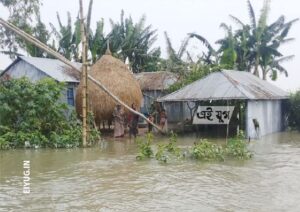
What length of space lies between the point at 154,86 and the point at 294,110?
7.21m

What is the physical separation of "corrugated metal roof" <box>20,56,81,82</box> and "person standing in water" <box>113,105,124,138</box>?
387cm

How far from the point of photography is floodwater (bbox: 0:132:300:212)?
24.7ft

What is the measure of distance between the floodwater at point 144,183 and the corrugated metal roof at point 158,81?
1118cm

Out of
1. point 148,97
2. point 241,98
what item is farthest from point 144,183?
point 148,97

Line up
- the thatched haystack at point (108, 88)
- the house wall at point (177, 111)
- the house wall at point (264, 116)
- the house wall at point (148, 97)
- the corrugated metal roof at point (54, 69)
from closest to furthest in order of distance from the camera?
the house wall at point (264, 116), the thatched haystack at point (108, 88), the corrugated metal roof at point (54, 69), the house wall at point (148, 97), the house wall at point (177, 111)

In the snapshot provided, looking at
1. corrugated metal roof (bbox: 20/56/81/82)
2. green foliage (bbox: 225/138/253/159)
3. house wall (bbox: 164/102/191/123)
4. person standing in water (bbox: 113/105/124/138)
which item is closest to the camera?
green foliage (bbox: 225/138/253/159)

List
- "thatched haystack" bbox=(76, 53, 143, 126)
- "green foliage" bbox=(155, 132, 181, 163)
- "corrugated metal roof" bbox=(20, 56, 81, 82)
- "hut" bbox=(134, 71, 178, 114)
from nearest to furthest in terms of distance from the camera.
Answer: "green foliage" bbox=(155, 132, 181, 163) < "thatched haystack" bbox=(76, 53, 143, 126) < "corrugated metal roof" bbox=(20, 56, 81, 82) < "hut" bbox=(134, 71, 178, 114)

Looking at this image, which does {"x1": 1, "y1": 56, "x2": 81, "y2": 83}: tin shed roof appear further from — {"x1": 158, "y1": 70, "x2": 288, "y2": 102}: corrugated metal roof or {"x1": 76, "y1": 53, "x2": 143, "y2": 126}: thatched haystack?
{"x1": 158, "y1": 70, "x2": 288, "y2": 102}: corrugated metal roof

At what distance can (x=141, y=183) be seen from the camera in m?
9.29

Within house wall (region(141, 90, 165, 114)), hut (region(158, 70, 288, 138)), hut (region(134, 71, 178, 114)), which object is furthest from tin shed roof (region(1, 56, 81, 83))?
hut (region(158, 70, 288, 138))

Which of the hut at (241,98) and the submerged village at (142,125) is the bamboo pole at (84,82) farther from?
the hut at (241,98)

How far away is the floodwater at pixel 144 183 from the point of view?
24.7 feet

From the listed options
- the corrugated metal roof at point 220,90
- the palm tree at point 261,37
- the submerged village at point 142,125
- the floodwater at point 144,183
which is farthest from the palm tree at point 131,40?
the floodwater at point 144,183

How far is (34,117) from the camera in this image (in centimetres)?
1554
